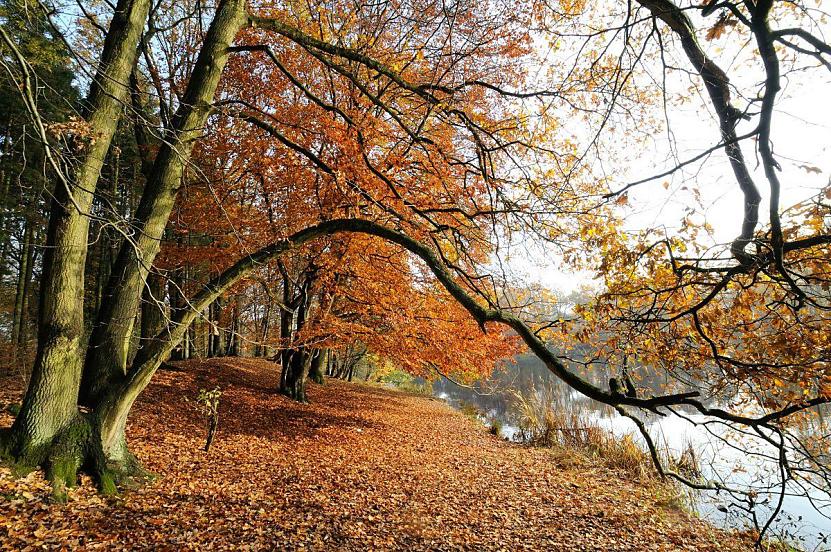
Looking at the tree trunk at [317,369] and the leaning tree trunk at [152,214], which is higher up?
the leaning tree trunk at [152,214]

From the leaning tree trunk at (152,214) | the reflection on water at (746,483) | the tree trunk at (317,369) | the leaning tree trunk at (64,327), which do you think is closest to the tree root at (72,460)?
the leaning tree trunk at (64,327)

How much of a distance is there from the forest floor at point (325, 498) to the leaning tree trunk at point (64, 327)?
0.83 feet

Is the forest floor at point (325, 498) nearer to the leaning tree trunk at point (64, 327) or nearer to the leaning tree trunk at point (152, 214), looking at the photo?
the leaning tree trunk at point (64, 327)

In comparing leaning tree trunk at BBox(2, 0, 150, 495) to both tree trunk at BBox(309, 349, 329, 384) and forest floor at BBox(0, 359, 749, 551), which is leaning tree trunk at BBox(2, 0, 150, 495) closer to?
forest floor at BBox(0, 359, 749, 551)

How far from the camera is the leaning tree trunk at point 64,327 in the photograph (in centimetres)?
395

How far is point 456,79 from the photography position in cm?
661

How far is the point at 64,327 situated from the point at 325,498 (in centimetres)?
340

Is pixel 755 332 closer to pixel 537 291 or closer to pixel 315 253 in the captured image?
pixel 537 291

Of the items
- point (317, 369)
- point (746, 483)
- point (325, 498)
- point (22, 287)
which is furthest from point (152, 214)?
point (22, 287)

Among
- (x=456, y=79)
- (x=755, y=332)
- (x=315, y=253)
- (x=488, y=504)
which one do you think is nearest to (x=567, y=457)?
(x=488, y=504)

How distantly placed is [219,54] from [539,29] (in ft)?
11.5

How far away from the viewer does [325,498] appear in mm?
5129

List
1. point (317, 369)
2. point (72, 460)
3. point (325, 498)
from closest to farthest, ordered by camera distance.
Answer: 1. point (72, 460)
2. point (325, 498)
3. point (317, 369)

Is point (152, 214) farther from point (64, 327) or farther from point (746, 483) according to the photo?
point (746, 483)
